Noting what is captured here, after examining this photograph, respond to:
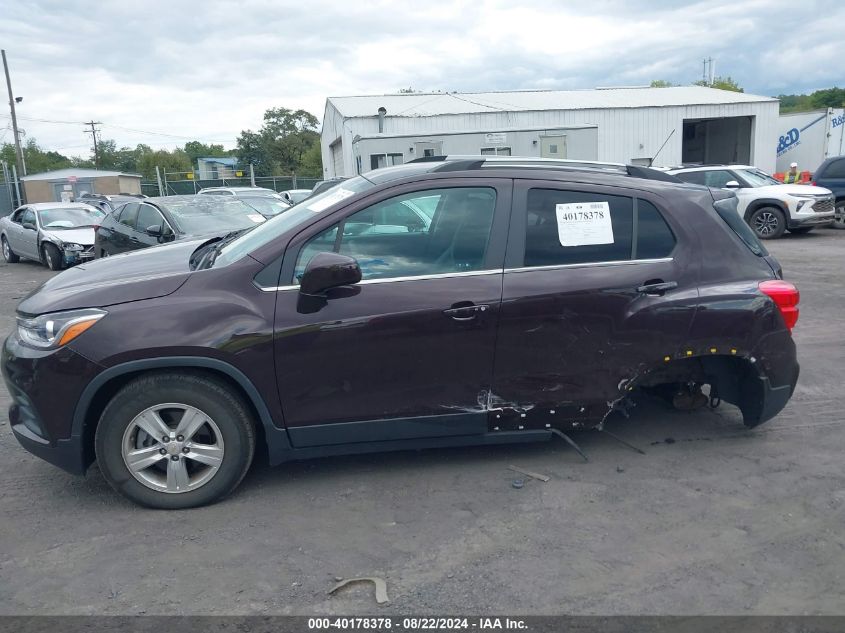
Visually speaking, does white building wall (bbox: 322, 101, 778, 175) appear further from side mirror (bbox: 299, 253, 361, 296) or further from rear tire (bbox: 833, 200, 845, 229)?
side mirror (bbox: 299, 253, 361, 296)

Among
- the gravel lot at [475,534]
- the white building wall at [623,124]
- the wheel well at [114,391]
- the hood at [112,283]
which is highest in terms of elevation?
the white building wall at [623,124]

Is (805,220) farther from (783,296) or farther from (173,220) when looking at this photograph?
(173,220)

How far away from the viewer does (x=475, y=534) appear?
3.53 metres

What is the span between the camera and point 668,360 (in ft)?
13.6

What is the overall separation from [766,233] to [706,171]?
197cm

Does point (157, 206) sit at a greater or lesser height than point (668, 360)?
greater

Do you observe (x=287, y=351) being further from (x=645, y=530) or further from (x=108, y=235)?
(x=108, y=235)

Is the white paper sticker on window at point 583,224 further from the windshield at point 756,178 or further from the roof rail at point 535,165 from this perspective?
the windshield at point 756,178

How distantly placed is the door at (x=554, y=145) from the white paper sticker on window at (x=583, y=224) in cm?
1834

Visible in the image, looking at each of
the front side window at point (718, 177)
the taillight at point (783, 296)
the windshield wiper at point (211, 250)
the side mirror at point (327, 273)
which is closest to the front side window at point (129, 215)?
the windshield wiper at point (211, 250)

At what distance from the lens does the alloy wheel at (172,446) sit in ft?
12.3

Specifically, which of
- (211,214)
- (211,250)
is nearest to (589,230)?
(211,250)

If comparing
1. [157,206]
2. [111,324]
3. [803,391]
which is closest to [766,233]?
[803,391]

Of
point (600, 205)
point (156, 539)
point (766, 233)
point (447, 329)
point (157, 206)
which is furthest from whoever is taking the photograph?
point (766, 233)
